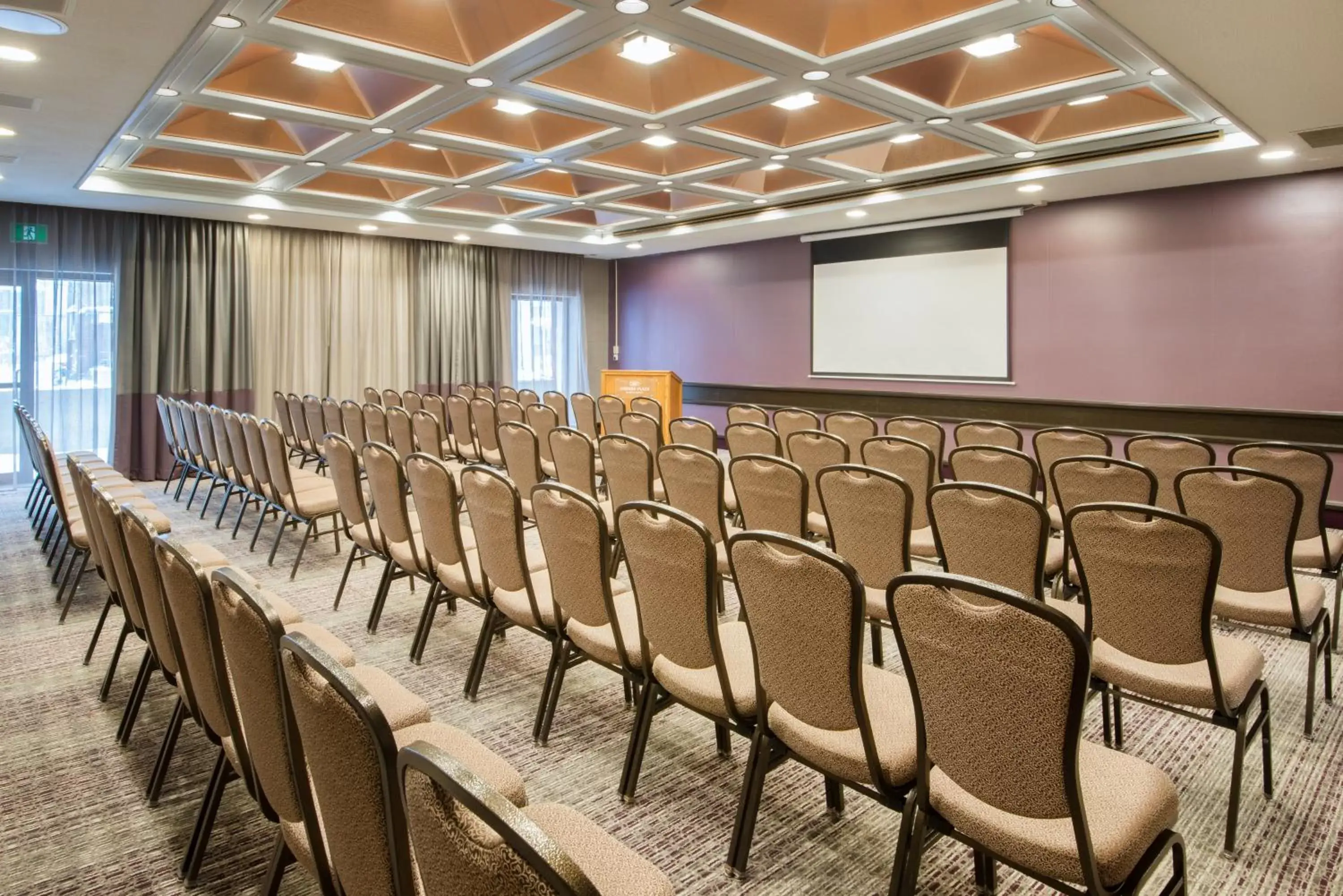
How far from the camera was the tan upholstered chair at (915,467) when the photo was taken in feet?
13.7

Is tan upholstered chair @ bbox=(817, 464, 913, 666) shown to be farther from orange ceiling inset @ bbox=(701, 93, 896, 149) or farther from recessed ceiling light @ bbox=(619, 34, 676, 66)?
orange ceiling inset @ bbox=(701, 93, 896, 149)

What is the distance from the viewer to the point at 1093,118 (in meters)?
6.14

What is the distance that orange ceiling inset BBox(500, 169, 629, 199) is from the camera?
8.02 metres

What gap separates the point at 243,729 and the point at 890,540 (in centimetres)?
233

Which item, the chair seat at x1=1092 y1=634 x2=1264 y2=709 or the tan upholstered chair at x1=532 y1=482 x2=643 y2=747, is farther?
the tan upholstered chair at x1=532 y1=482 x2=643 y2=747

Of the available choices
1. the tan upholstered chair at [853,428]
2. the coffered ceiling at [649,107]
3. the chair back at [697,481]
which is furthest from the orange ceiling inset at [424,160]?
the chair back at [697,481]

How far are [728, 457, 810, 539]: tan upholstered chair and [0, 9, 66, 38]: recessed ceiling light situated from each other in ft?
12.7

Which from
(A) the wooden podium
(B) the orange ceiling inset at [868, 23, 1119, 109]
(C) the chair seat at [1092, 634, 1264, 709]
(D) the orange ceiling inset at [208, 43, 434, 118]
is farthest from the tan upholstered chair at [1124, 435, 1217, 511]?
(A) the wooden podium

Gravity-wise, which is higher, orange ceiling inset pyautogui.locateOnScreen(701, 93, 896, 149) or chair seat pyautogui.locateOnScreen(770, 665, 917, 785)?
orange ceiling inset pyautogui.locateOnScreen(701, 93, 896, 149)

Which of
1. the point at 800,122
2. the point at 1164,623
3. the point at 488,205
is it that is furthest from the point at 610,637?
the point at 488,205

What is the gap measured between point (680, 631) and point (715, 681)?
191 millimetres

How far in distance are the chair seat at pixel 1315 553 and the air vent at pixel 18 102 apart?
7610mm

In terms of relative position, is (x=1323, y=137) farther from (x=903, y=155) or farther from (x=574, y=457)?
(x=574, y=457)

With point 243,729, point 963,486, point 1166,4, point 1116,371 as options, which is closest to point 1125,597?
point 963,486
